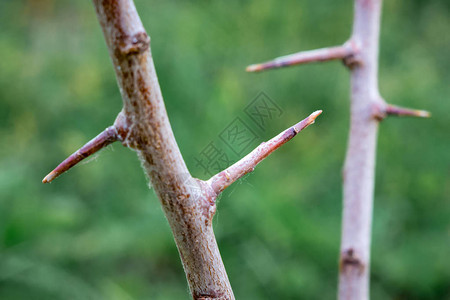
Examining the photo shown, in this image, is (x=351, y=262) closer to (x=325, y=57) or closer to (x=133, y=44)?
(x=325, y=57)

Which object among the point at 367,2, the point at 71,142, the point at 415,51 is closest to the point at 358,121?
the point at 367,2

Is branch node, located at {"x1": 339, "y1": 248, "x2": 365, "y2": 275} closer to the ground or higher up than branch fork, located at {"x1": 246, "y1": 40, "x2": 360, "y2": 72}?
closer to the ground

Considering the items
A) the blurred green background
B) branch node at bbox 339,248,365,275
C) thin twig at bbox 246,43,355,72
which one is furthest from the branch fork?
the blurred green background

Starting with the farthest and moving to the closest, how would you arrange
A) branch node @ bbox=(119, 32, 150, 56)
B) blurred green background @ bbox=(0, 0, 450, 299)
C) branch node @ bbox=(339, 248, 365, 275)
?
1. blurred green background @ bbox=(0, 0, 450, 299)
2. branch node @ bbox=(339, 248, 365, 275)
3. branch node @ bbox=(119, 32, 150, 56)

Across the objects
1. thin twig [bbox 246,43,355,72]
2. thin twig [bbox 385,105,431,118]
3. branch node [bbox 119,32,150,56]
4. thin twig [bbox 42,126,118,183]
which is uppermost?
thin twig [bbox 246,43,355,72]

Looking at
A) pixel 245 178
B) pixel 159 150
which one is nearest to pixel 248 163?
pixel 159 150

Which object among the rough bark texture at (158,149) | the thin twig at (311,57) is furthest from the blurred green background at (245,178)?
the rough bark texture at (158,149)

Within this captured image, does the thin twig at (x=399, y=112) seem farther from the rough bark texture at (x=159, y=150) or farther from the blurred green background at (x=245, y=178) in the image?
the blurred green background at (x=245, y=178)

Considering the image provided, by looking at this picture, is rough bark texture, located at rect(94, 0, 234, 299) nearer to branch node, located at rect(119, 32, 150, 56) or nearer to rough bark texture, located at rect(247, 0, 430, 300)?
branch node, located at rect(119, 32, 150, 56)
